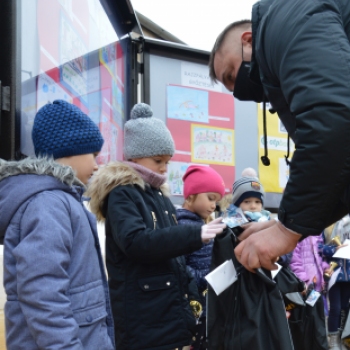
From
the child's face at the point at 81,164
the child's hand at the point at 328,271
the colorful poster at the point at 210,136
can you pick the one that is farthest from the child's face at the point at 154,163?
the child's hand at the point at 328,271

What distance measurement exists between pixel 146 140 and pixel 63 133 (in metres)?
0.86

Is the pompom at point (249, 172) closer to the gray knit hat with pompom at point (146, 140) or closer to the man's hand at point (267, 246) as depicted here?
the gray knit hat with pompom at point (146, 140)

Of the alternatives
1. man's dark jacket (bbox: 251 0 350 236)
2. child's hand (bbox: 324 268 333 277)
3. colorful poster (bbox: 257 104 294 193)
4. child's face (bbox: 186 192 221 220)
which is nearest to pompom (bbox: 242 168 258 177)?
colorful poster (bbox: 257 104 294 193)

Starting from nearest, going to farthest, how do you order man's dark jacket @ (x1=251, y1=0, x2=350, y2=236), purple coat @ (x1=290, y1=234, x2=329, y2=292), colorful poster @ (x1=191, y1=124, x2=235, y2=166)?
1. man's dark jacket @ (x1=251, y1=0, x2=350, y2=236)
2. colorful poster @ (x1=191, y1=124, x2=235, y2=166)
3. purple coat @ (x1=290, y1=234, x2=329, y2=292)

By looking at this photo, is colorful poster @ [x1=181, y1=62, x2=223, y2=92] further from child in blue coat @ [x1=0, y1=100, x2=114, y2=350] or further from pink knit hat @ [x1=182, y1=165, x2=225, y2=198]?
child in blue coat @ [x1=0, y1=100, x2=114, y2=350]

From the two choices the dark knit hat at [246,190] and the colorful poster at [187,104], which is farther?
the colorful poster at [187,104]

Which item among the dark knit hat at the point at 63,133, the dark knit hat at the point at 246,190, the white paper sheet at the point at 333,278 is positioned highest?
the dark knit hat at the point at 63,133

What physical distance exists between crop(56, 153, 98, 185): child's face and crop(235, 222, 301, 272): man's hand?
73cm

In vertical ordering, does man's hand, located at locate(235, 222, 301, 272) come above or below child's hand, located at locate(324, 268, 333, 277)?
above

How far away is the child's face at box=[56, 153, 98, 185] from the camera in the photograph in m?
2.50

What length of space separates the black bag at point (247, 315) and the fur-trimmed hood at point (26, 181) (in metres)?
0.99

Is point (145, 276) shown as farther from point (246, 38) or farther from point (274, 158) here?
point (274, 158)

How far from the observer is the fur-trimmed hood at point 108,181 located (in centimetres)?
308

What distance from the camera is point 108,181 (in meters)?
3.08
